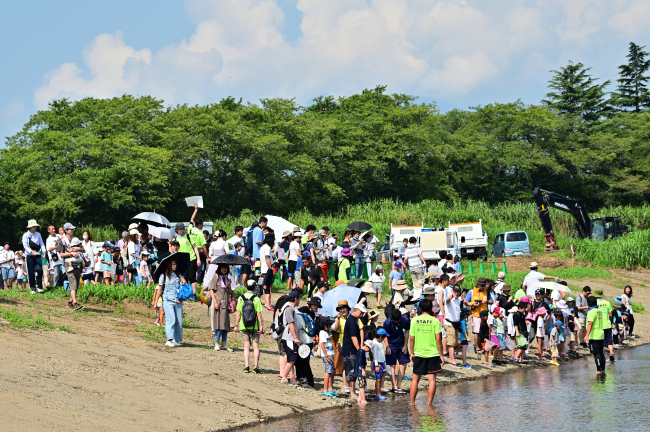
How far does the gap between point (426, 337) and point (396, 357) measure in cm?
156

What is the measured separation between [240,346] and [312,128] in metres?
41.8

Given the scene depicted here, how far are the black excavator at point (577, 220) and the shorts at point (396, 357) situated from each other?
101 feet

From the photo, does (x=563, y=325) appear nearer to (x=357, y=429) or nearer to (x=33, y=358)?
(x=357, y=429)

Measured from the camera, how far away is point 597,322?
1662 centimetres

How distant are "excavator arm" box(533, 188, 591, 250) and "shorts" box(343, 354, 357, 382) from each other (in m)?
31.4

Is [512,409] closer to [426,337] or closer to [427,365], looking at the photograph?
[427,365]

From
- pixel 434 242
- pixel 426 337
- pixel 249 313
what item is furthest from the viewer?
pixel 434 242

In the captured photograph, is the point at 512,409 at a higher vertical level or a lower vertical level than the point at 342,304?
lower

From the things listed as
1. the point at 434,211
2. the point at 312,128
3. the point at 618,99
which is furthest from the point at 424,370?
the point at 618,99

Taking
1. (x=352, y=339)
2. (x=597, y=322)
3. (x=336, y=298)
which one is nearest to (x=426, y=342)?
(x=352, y=339)

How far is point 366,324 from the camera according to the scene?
43.9 feet

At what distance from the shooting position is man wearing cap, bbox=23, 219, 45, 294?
716 inches

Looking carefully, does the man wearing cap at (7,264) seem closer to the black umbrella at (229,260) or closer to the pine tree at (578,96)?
the black umbrella at (229,260)

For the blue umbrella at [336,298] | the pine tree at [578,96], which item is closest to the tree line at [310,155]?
the pine tree at [578,96]
